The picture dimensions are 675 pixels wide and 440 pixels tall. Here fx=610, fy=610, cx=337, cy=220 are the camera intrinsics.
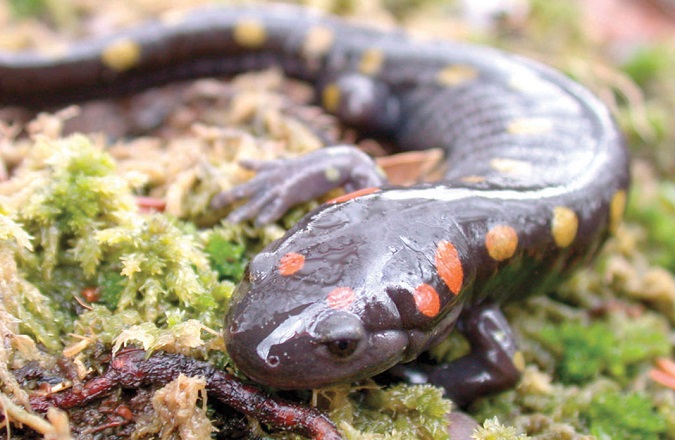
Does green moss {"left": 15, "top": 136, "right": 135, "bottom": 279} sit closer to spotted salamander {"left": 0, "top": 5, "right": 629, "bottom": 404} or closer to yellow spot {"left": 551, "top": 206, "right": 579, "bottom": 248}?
spotted salamander {"left": 0, "top": 5, "right": 629, "bottom": 404}

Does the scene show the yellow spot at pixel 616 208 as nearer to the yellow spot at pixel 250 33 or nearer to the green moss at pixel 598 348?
the green moss at pixel 598 348

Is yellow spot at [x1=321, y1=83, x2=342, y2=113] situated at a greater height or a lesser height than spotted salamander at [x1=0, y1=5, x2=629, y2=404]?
lesser

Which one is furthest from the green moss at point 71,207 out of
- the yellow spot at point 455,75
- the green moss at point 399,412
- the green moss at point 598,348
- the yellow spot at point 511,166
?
the yellow spot at point 455,75

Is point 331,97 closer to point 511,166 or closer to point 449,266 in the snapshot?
point 511,166

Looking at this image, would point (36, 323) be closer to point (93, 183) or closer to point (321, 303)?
point (93, 183)

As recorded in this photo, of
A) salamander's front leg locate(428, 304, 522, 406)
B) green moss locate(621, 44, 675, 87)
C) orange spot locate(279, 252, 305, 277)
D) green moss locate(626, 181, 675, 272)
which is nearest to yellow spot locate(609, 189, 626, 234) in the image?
green moss locate(626, 181, 675, 272)
